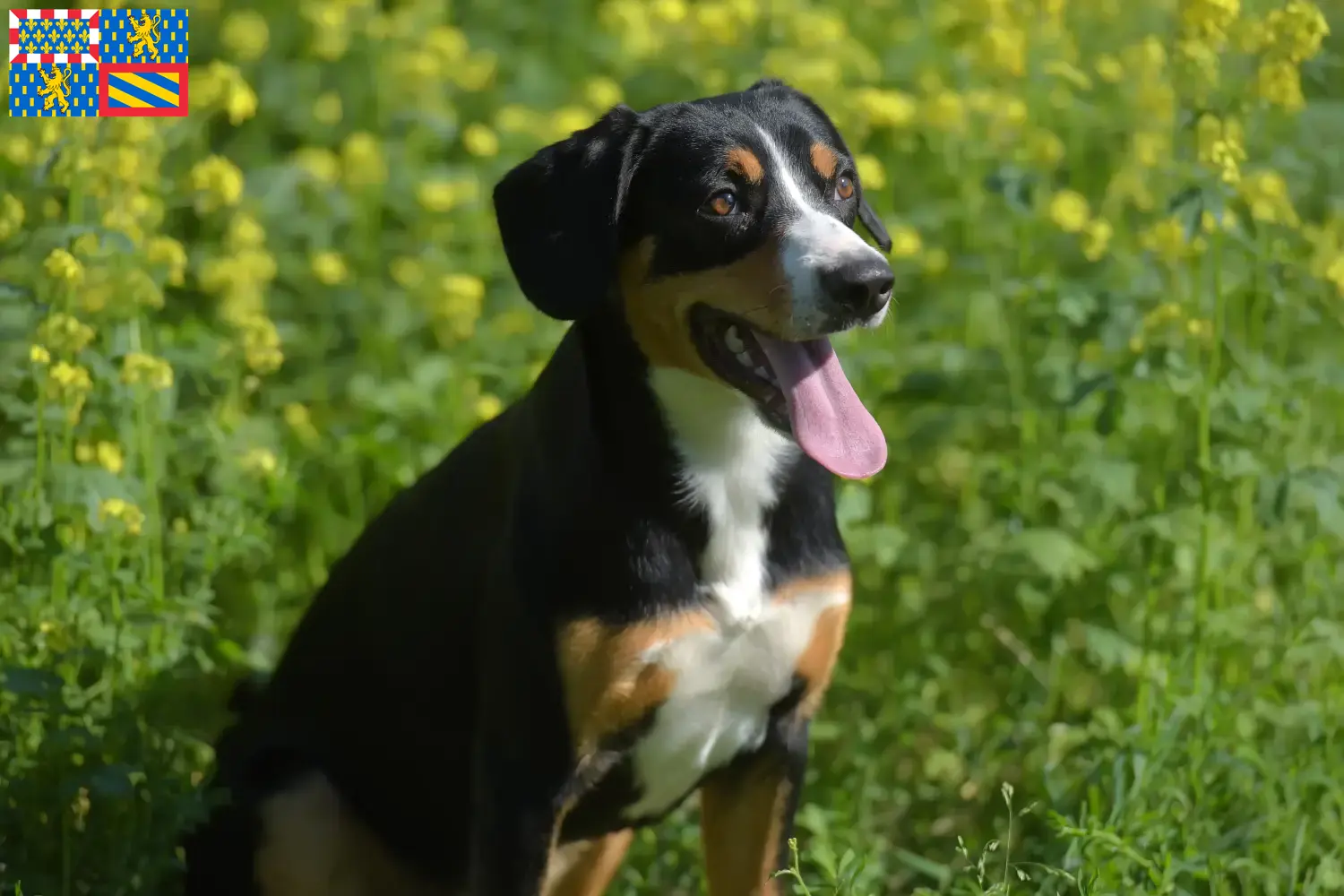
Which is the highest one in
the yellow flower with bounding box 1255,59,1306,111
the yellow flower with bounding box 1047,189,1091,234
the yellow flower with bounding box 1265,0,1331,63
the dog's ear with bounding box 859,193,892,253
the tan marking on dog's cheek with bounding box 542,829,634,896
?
the yellow flower with bounding box 1265,0,1331,63

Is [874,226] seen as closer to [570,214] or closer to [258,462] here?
[570,214]

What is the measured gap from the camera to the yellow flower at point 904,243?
4.81 metres

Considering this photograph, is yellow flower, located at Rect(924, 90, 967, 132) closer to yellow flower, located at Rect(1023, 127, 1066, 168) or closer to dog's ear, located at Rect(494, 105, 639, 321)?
yellow flower, located at Rect(1023, 127, 1066, 168)

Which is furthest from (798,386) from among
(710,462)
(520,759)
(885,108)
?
(885,108)

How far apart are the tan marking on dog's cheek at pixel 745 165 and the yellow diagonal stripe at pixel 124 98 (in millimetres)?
1745

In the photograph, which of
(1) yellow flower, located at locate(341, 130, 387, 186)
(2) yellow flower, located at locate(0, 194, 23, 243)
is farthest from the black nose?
(1) yellow flower, located at locate(341, 130, 387, 186)

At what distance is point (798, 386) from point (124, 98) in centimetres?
198

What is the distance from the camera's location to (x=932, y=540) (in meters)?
4.81

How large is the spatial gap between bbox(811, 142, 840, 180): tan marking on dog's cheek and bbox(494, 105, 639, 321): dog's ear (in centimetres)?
35

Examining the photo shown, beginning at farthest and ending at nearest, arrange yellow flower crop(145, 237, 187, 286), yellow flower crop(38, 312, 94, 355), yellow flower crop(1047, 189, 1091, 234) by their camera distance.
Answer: yellow flower crop(1047, 189, 1091, 234), yellow flower crop(145, 237, 187, 286), yellow flower crop(38, 312, 94, 355)

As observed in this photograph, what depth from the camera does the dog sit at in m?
3.13

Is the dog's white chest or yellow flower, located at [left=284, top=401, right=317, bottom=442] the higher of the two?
the dog's white chest

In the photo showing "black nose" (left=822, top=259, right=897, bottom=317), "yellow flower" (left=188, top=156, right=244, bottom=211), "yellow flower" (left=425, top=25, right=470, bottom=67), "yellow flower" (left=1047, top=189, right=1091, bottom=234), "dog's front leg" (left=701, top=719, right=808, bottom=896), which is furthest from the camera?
"yellow flower" (left=425, top=25, right=470, bottom=67)

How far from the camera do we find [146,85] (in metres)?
4.52
